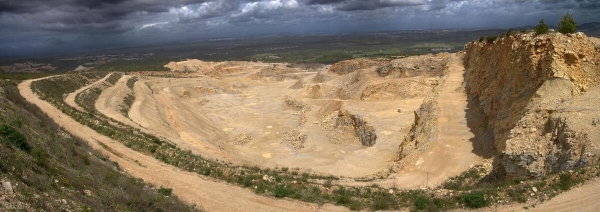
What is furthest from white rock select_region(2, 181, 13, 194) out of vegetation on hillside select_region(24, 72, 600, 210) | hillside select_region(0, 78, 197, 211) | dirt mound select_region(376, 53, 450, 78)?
dirt mound select_region(376, 53, 450, 78)

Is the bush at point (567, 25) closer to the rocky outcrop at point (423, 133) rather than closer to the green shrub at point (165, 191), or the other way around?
the rocky outcrop at point (423, 133)

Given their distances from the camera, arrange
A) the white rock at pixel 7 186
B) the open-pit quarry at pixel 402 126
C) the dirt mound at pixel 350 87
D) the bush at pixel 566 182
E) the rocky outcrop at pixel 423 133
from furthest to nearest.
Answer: the dirt mound at pixel 350 87, the rocky outcrop at pixel 423 133, the open-pit quarry at pixel 402 126, the bush at pixel 566 182, the white rock at pixel 7 186

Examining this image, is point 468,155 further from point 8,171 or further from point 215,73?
point 215,73

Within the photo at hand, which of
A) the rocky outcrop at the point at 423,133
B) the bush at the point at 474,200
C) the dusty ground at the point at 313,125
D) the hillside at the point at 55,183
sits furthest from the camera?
the rocky outcrop at the point at 423,133

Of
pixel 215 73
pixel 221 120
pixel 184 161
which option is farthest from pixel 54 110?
pixel 215 73

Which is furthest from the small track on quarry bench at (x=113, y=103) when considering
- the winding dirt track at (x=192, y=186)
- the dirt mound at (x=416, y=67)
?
the dirt mound at (x=416, y=67)

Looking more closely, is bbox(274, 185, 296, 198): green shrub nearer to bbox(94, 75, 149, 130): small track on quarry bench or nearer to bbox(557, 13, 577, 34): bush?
bbox(94, 75, 149, 130): small track on quarry bench
